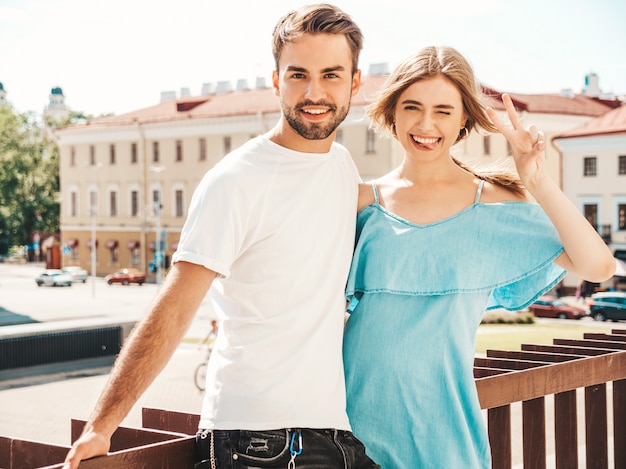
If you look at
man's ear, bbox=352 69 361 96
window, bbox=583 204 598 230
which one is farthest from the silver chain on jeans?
window, bbox=583 204 598 230

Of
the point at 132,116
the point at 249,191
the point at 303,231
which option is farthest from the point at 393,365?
the point at 132,116

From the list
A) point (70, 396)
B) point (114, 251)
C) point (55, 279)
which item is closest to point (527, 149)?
point (70, 396)

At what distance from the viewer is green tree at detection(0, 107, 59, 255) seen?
232 feet

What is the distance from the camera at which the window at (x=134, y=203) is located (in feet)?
174

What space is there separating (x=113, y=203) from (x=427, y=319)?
53436 millimetres

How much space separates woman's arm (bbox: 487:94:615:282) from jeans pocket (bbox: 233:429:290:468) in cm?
94

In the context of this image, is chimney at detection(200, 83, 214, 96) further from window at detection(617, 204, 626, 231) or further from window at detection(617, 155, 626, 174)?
window at detection(617, 204, 626, 231)

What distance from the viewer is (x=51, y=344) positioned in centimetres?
2039

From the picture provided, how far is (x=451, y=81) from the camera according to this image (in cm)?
260

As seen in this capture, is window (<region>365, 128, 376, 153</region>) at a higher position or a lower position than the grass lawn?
higher

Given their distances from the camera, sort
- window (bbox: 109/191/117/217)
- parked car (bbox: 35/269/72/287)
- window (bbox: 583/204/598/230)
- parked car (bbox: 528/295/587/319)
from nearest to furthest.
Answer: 1. parked car (bbox: 528/295/587/319)
2. window (bbox: 583/204/598/230)
3. parked car (bbox: 35/269/72/287)
4. window (bbox: 109/191/117/217)

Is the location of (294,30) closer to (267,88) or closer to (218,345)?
(218,345)

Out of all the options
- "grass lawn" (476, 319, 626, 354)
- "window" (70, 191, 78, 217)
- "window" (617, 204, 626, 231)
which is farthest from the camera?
"window" (70, 191, 78, 217)

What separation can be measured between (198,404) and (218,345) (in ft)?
49.8
